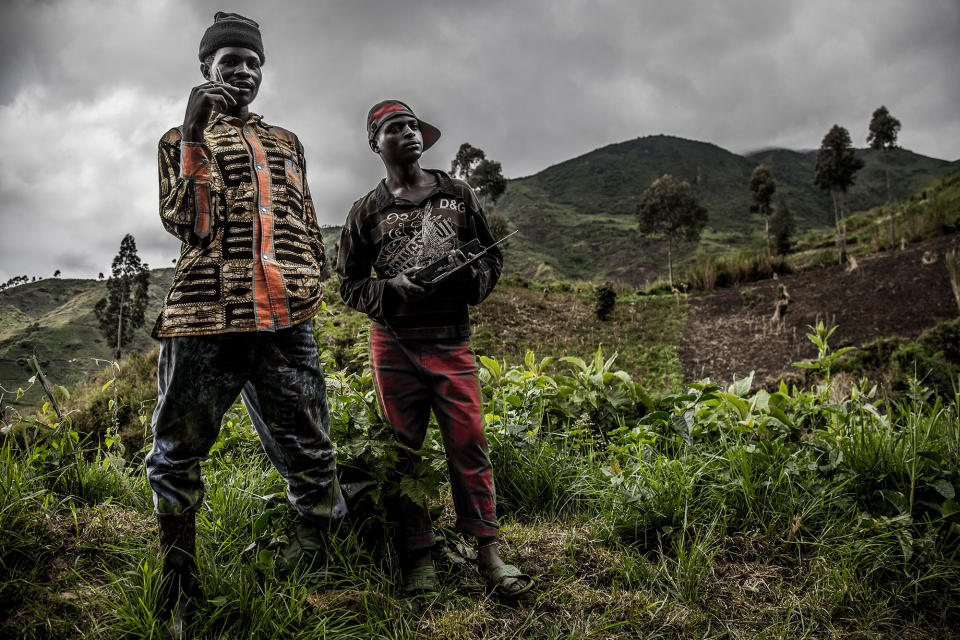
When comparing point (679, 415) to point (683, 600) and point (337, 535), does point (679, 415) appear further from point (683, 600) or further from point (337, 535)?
point (337, 535)

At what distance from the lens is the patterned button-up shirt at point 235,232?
5.23ft

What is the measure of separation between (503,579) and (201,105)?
2009 mm

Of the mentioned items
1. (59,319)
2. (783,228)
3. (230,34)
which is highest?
(783,228)

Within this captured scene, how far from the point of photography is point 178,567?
1.64 m

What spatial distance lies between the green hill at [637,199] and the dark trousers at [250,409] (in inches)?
2104

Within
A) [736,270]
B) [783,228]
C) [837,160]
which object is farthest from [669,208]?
[736,270]

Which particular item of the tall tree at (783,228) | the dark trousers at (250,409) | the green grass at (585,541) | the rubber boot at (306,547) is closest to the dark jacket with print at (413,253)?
the dark trousers at (250,409)

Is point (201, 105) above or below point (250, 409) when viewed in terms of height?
above

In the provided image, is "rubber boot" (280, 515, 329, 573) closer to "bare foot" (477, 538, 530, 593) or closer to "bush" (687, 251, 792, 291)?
"bare foot" (477, 538, 530, 593)

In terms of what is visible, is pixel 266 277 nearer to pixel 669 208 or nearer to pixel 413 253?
pixel 413 253

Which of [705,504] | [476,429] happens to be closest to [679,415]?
[705,504]

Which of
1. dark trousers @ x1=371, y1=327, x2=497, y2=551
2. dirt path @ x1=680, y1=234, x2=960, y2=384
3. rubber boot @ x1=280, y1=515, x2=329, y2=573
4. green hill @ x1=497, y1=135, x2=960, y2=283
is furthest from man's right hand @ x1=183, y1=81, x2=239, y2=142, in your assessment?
green hill @ x1=497, y1=135, x2=960, y2=283

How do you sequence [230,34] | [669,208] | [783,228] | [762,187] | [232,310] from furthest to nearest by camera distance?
[783,228] → [669,208] → [762,187] → [230,34] → [232,310]

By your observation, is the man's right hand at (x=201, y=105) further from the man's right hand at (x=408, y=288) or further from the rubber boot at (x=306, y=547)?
the rubber boot at (x=306, y=547)
